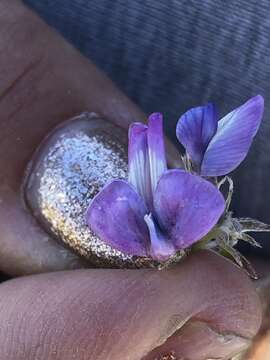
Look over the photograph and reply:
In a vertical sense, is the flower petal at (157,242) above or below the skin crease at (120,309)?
above

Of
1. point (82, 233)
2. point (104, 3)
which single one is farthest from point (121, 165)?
point (104, 3)

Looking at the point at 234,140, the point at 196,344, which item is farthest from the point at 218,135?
the point at 196,344

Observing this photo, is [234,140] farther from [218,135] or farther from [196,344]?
[196,344]

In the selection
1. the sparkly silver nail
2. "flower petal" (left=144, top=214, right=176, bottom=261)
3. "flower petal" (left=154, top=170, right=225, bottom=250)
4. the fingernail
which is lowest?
the fingernail

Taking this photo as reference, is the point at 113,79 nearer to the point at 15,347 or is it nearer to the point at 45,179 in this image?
the point at 45,179

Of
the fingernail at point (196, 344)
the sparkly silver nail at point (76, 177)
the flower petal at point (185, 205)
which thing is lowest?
the fingernail at point (196, 344)

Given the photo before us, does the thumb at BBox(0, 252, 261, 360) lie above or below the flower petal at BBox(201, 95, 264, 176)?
below

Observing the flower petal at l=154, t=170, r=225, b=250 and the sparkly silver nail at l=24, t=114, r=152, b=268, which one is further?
the sparkly silver nail at l=24, t=114, r=152, b=268
